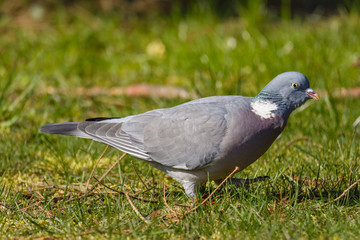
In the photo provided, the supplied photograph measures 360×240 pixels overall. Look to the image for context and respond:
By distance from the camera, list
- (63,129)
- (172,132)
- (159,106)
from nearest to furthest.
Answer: (172,132), (63,129), (159,106)

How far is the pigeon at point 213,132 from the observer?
112 inches

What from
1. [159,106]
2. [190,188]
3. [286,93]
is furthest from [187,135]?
[159,106]

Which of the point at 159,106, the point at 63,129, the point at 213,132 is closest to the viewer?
the point at 213,132

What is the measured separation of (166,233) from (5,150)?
169 cm

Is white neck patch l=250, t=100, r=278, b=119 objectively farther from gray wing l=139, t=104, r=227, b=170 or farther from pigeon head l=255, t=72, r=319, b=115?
gray wing l=139, t=104, r=227, b=170

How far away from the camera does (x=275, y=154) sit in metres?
3.73

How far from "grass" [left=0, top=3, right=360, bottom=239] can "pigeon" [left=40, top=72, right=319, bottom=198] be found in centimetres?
19

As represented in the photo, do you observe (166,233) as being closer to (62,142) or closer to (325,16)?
(62,142)

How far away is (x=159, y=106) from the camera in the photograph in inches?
184

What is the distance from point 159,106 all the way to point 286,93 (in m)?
1.91

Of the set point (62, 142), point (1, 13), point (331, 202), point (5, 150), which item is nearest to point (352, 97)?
point (331, 202)

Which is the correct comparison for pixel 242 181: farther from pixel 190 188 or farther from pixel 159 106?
pixel 159 106

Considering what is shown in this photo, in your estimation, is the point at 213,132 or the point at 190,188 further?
the point at 190,188

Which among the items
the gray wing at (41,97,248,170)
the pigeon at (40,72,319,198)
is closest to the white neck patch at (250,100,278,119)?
the pigeon at (40,72,319,198)
